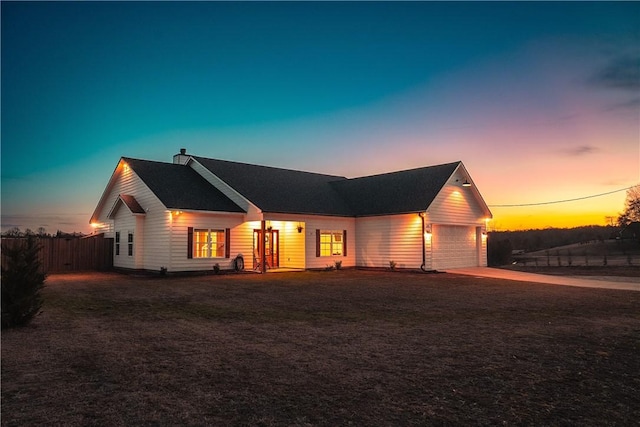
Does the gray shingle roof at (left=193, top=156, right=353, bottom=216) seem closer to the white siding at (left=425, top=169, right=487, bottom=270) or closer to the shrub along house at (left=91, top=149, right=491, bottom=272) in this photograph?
the shrub along house at (left=91, top=149, right=491, bottom=272)

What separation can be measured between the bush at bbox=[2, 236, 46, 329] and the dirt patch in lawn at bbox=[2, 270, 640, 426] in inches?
12.9

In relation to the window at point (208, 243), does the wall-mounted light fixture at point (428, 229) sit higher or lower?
higher

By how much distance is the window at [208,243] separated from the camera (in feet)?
63.8

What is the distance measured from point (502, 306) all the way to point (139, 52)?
49.6 feet

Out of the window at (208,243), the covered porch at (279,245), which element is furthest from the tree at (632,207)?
the window at (208,243)

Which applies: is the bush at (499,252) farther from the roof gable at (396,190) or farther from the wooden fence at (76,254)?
the wooden fence at (76,254)

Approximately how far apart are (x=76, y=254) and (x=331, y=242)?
1336 centimetres

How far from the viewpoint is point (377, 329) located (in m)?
7.59

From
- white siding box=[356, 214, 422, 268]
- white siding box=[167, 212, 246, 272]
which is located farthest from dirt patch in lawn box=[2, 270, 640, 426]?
white siding box=[356, 214, 422, 268]

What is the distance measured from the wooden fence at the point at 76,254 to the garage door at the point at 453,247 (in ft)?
56.6

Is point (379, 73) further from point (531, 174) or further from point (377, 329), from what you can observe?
point (531, 174)

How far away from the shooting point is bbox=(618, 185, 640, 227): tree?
44.7 m

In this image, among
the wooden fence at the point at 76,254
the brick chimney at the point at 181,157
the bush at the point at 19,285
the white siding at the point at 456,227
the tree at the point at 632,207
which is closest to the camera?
the bush at the point at 19,285

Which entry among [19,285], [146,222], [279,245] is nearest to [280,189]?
[279,245]
